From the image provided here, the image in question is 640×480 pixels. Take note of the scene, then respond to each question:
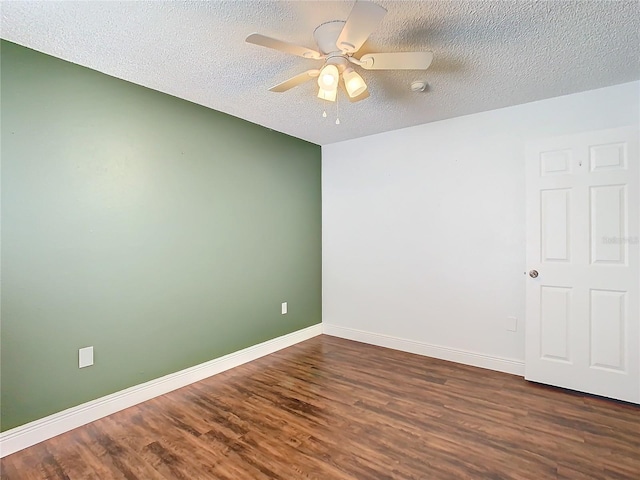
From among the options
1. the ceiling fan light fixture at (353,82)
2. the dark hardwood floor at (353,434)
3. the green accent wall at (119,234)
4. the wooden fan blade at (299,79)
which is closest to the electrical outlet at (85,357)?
the green accent wall at (119,234)

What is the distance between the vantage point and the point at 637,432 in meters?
2.10

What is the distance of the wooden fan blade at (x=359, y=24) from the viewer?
4.78 ft

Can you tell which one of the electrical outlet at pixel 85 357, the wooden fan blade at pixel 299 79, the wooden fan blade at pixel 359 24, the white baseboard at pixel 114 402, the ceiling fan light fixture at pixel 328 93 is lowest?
the white baseboard at pixel 114 402

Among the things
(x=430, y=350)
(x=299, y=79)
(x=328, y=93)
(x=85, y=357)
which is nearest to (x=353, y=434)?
(x=430, y=350)

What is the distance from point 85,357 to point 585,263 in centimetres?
375

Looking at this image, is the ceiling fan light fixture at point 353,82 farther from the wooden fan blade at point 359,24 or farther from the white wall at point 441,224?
the white wall at point 441,224

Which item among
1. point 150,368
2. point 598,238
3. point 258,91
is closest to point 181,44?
point 258,91

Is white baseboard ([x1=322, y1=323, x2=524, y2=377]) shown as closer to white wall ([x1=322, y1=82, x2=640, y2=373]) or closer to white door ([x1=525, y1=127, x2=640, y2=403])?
white wall ([x1=322, y1=82, x2=640, y2=373])

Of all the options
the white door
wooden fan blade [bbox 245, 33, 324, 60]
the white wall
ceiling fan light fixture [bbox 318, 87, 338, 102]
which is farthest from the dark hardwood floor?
wooden fan blade [bbox 245, 33, 324, 60]

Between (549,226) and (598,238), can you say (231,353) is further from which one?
(598,238)

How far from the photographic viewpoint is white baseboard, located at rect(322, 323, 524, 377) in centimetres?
305

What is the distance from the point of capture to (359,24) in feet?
5.19

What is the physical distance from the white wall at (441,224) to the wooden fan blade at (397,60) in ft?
5.42

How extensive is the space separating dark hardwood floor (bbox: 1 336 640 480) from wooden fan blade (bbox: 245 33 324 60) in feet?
7.28
